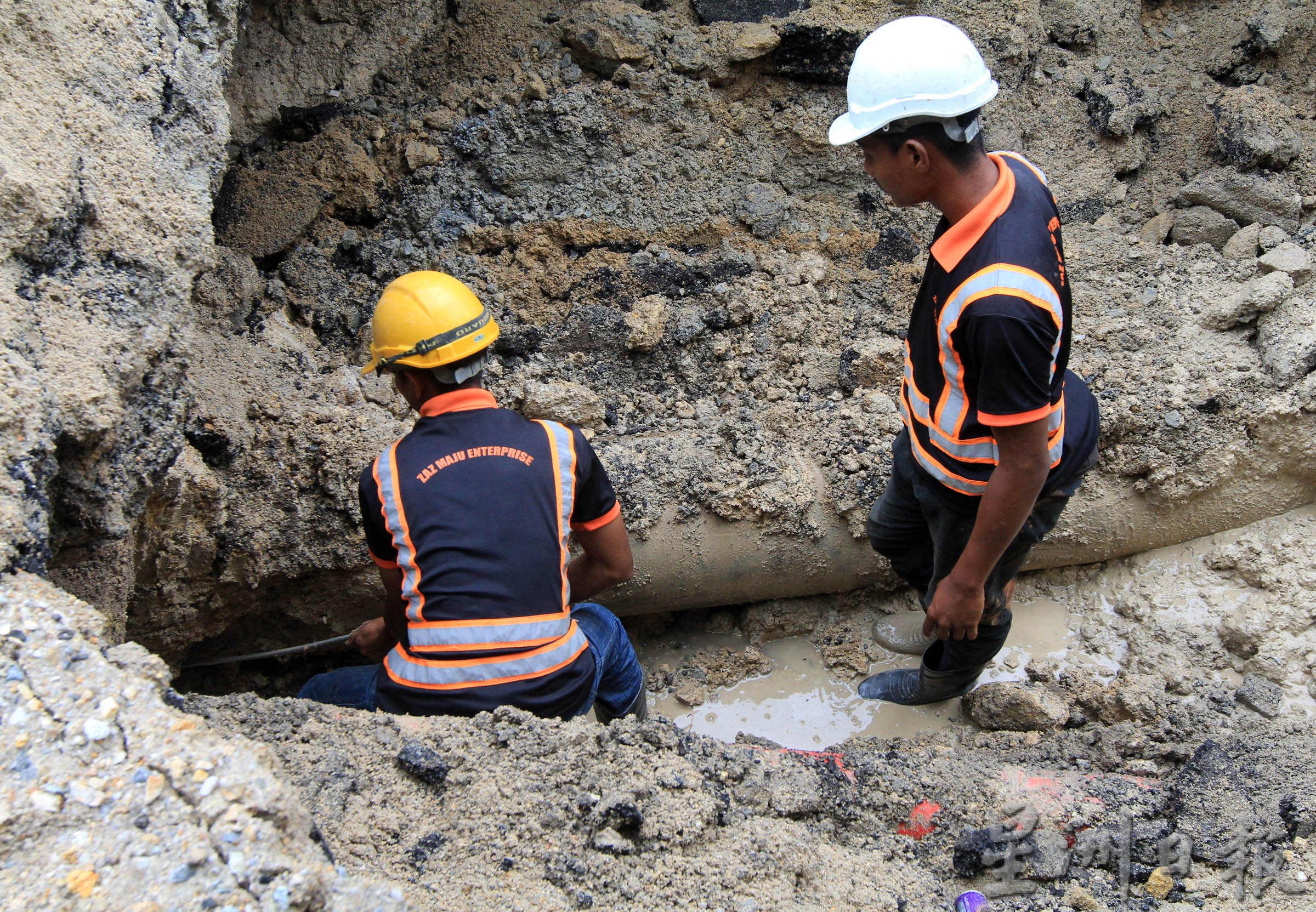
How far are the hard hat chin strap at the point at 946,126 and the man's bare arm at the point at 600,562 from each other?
3.53 feet

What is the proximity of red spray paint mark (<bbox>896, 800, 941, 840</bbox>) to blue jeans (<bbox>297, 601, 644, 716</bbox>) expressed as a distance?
2.59ft

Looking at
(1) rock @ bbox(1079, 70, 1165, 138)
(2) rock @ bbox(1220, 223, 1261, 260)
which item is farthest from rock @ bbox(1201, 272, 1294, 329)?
(1) rock @ bbox(1079, 70, 1165, 138)

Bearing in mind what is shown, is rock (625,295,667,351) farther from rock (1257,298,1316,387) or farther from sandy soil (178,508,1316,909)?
rock (1257,298,1316,387)

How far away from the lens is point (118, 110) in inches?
75.3

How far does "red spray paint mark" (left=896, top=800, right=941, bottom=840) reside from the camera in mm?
1901

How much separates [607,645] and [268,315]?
161 cm

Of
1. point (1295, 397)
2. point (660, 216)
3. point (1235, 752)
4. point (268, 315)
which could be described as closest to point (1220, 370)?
point (1295, 397)

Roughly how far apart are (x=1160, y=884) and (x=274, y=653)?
2.36 m

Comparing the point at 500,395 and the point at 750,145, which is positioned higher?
the point at 750,145

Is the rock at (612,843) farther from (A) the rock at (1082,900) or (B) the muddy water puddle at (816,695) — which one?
(B) the muddy water puddle at (816,695)

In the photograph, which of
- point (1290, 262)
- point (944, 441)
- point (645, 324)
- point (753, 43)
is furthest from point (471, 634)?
point (1290, 262)

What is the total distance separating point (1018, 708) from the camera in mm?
2613

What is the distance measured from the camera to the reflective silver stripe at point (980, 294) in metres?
1.70

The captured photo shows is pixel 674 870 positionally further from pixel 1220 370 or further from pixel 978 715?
pixel 1220 370
